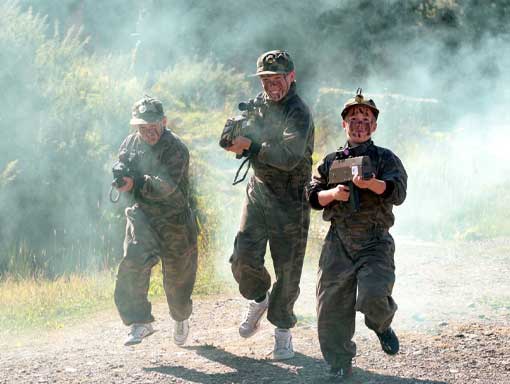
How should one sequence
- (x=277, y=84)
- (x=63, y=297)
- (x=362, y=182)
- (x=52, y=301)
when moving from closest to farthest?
1. (x=362, y=182)
2. (x=277, y=84)
3. (x=52, y=301)
4. (x=63, y=297)

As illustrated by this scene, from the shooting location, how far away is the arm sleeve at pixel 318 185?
17.8ft

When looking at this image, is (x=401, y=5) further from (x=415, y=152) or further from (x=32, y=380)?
(x=32, y=380)

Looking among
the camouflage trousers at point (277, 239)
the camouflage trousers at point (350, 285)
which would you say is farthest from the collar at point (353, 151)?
the camouflage trousers at point (277, 239)

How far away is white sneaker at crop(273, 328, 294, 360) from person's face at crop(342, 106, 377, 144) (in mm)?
1519

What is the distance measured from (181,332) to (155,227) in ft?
2.89

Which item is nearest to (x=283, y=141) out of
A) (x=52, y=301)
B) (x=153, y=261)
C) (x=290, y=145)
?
(x=290, y=145)

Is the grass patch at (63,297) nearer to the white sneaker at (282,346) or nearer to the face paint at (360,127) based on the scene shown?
the white sneaker at (282,346)

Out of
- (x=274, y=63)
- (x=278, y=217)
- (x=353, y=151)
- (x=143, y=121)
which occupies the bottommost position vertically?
(x=278, y=217)

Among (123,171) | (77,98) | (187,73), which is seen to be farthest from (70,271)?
(187,73)

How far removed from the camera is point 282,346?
6234 mm

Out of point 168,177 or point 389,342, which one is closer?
point 389,342

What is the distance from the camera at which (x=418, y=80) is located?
1892 centimetres

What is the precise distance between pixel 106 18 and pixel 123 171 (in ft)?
54.6

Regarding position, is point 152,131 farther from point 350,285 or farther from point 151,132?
point 350,285
